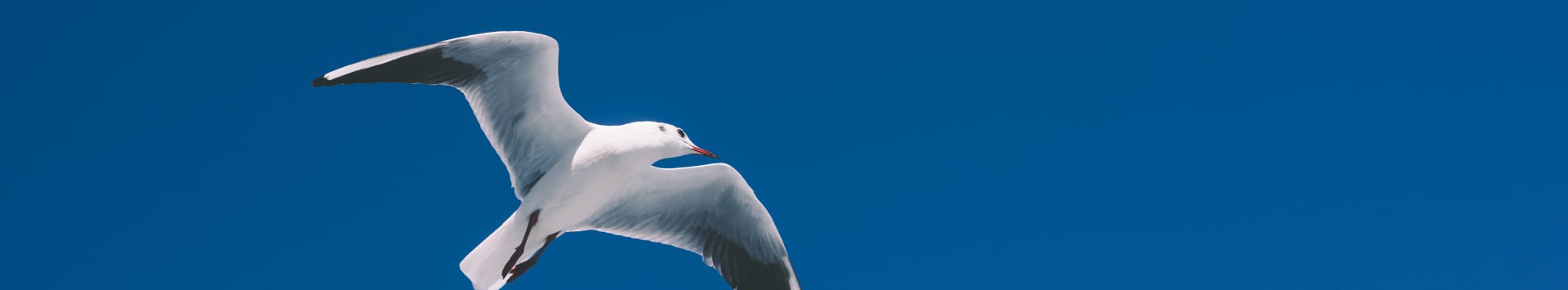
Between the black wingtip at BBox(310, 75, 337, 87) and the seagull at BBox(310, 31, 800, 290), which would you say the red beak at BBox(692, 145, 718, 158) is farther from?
the black wingtip at BBox(310, 75, 337, 87)

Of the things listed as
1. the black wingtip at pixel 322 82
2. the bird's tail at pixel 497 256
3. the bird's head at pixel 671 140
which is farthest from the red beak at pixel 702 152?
the black wingtip at pixel 322 82

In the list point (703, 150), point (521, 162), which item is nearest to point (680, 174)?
point (703, 150)

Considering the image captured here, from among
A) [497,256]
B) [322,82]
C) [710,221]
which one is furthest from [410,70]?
[710,221]

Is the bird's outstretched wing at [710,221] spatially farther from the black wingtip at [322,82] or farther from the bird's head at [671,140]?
the black wingtip at [322,82]

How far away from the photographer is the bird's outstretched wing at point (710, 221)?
906cm

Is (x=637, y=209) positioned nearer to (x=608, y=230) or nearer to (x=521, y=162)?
(x=608, y=230)

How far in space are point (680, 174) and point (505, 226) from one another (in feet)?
3.89

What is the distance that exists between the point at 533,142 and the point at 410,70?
2.79 ft

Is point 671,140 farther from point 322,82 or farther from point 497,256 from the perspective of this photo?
point 322,82

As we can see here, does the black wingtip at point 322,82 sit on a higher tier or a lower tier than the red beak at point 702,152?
lower

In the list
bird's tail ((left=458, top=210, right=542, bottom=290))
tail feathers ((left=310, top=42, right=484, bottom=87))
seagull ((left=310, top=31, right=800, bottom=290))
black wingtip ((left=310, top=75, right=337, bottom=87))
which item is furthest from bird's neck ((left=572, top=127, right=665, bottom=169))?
black wingtip ((left=310, top=75, right=337, bottom=87))

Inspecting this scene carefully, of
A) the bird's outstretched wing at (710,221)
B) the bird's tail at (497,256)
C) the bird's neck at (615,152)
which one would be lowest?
the bird's tail at (497,256)

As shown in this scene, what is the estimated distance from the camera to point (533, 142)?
8586 millimetres

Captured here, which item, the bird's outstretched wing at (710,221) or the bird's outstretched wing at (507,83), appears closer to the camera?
the bird's outstretched wing at (507,83)
